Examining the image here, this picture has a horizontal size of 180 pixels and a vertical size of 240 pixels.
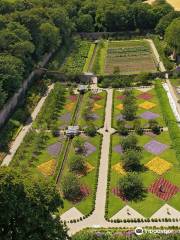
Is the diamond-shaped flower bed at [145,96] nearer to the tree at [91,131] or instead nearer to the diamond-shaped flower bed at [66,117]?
the diamond-shaped flower bed at [66,117]

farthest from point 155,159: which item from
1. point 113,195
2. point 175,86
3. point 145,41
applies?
point 145,41

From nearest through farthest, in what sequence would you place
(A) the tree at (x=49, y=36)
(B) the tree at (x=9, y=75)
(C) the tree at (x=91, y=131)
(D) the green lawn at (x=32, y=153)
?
(D) the green lawn at (x=32, y=153), (C) the tree at (x=91, y=131), (B) the tree at (x=9, y=75), (A) the tree at (x=49, y=36)

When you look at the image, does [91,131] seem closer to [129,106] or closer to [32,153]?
[129,106]

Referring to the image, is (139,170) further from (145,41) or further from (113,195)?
(145,41)

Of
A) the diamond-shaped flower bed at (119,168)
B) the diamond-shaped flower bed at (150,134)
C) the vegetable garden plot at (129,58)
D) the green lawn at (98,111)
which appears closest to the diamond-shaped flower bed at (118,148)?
the diamond-shaped flower bed at (119,168)

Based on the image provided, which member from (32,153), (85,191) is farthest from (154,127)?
(32,153)
